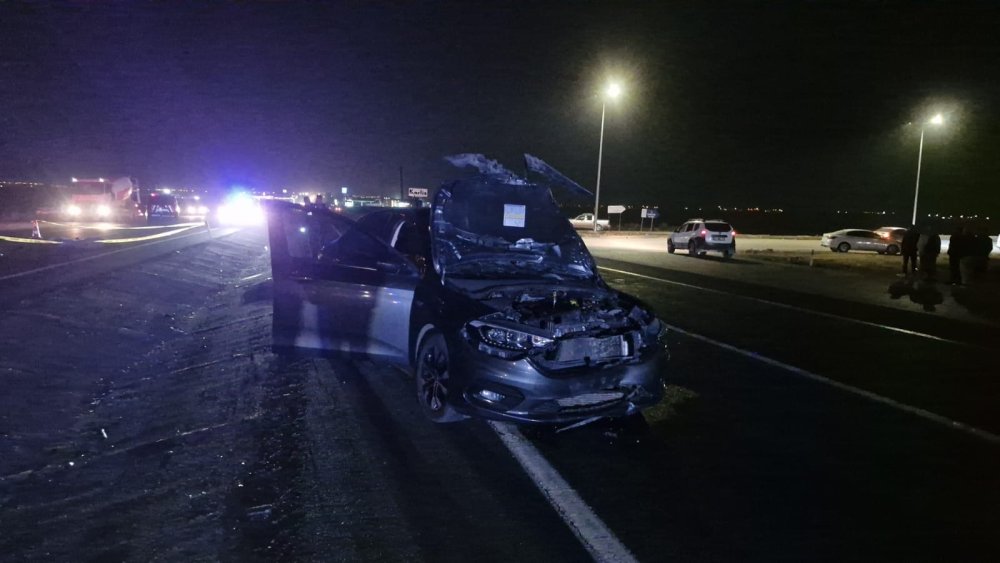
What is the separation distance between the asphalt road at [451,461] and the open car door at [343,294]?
471 millimetres

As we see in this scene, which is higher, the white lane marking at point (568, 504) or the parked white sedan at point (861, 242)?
the parked white sedan at point (861, 242)

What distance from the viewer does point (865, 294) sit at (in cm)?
1545

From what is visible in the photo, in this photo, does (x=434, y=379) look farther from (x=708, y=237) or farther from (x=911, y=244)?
Result: (x=708, y=237)

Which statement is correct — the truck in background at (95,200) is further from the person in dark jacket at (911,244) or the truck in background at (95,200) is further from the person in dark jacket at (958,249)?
the person in dark jacket at (958,249)

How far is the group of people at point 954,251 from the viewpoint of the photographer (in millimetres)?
18094

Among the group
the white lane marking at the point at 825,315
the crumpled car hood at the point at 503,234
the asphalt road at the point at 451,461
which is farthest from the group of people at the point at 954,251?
the crumpled car hood at the point at 503,234

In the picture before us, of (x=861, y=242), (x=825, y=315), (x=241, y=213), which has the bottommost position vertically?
(x=825, y=315)

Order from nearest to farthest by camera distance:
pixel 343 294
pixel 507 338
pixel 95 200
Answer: pixel 507 338
pixel 343 294
pixel 95 200

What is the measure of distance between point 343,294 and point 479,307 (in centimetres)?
189

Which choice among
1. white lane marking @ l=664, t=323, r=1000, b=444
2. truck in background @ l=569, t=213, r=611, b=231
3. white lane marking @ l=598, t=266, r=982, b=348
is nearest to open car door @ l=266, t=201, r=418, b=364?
white lane marking @ l=664, t=323, r=1000, b=444

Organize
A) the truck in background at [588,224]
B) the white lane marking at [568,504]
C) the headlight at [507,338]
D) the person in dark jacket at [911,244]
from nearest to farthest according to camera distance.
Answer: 1. the white lane marking at [568,504]
2. the headlight at [507,338]
3. the person in dark jacket at [911,244]
4. the truck in background at [588,224]

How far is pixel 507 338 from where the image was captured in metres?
4.77

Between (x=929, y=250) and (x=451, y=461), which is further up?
(x=929, y=250)

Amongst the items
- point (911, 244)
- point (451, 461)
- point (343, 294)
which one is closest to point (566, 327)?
point (451, 461)
